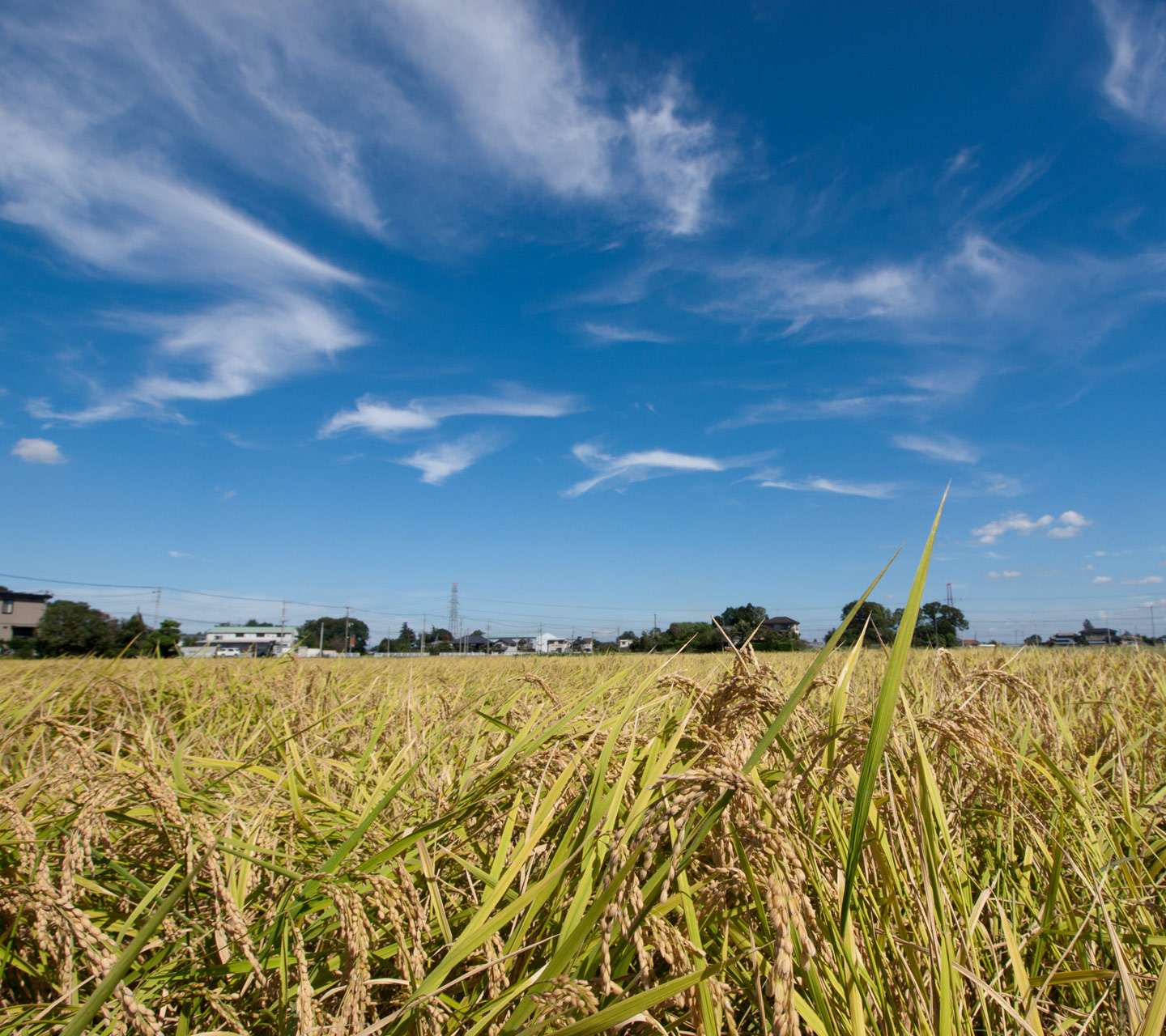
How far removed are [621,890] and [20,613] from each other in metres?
80.2

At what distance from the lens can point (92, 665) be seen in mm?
Result: 4457

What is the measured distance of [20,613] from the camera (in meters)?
59.1

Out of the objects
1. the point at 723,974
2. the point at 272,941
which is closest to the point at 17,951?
the point at 272,941

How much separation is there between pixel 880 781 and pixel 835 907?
38cm

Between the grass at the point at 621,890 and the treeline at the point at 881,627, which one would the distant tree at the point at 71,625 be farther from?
the grass at the point at 621,890

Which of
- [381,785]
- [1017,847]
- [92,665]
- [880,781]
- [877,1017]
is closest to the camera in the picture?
[877,1017]

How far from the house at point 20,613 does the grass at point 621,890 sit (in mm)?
74087

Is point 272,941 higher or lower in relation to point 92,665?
lower

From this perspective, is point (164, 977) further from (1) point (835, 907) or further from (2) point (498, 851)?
(1) point (835, 907)

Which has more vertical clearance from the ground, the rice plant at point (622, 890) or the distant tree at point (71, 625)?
the distant tree at point (71, 625)

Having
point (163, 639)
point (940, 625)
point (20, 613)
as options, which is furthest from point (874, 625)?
point (20, 613)

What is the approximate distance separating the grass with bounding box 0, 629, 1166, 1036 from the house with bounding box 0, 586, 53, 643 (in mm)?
74087

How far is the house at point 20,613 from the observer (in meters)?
56.9

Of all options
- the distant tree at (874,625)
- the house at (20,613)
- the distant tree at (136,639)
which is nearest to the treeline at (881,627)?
the distant tree at (874,625)
